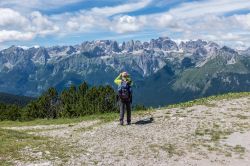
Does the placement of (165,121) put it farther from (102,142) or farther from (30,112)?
(30,112)

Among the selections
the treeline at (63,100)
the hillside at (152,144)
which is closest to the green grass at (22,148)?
the hillside at (152,144)

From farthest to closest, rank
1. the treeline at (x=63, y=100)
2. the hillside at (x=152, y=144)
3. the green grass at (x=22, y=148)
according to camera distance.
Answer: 1. the treeline at (x=63, y=100)
2. the hillside at (x=152, y=144)
3. the green grass at (x=22, y=148)

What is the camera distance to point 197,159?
22.6 meters

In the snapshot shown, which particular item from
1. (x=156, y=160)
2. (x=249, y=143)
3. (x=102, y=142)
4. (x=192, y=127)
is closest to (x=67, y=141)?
(x=102, y=142)

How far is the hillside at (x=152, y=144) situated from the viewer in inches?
866

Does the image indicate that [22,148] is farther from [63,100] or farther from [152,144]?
[63,100]

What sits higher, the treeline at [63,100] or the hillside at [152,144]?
the hillside at [152,144]

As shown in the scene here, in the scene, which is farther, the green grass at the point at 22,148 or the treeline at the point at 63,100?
the treeline at the point at 63,100

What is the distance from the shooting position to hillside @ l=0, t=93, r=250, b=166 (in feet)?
72.2

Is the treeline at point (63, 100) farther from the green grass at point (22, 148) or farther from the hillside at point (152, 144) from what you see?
the green grass at point (22, 148)

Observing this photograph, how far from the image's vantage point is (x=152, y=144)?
1004 inches

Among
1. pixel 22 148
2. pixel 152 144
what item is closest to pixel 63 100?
pixel 152 144

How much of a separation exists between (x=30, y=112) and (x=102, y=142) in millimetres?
115519

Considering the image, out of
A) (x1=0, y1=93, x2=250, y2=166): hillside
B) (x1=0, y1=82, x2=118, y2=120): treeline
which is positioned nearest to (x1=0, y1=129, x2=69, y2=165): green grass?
(x1=0, y1=93, x2=250, y2=166): hillside
